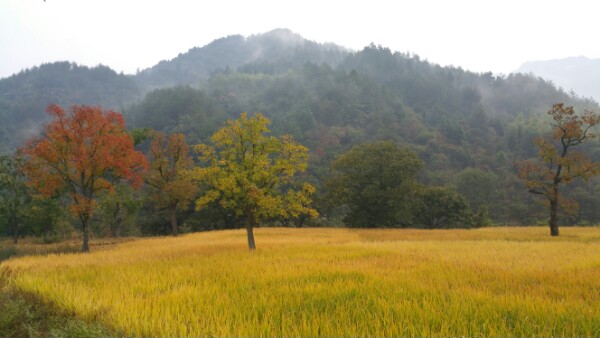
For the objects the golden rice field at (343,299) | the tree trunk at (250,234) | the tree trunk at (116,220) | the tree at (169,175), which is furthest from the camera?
the tree trunk at (116,220)

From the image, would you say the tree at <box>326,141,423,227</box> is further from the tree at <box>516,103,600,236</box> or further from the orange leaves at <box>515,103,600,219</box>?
the orange leaves at <box>515,103,600,219</box>

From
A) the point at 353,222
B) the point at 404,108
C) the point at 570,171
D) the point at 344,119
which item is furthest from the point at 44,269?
the point at 404,108

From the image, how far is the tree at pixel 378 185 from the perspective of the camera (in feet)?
149

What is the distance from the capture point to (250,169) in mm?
18719

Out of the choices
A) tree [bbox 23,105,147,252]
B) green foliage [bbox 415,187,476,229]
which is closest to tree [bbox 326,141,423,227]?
green foliage [bbox 415,187,476,229]

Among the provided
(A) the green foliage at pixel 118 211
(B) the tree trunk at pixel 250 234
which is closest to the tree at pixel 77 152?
(A) the green foliage at pixel 118 211

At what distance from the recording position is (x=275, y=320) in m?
6.39

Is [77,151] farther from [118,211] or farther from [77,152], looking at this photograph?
[118,211]

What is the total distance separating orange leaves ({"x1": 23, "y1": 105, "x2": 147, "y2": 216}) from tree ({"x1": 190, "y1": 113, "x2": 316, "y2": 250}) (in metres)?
8.34

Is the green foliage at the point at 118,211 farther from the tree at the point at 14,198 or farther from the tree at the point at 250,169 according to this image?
the tree at the point at 250,169

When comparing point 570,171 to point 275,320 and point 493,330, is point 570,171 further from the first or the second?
point 275,320

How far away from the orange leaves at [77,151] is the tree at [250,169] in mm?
8336

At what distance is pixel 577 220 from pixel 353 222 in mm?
61057

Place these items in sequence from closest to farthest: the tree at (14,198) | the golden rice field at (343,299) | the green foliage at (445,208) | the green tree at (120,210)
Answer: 1. the golden rice field at (343,299)
2. the green tree at (120,210)
3. the tree at (14,198)
4. the green foliage at (445,208)
